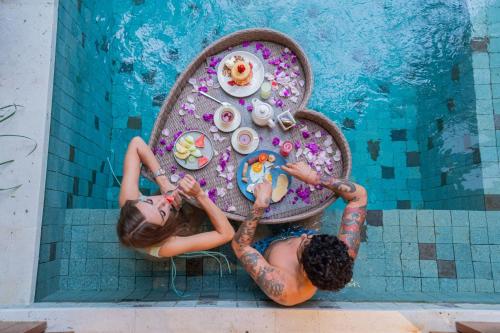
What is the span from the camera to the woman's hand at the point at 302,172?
8.77ft

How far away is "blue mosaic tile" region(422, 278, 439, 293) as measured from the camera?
3.12 m

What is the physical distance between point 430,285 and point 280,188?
166 cm

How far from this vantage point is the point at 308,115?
113 inches

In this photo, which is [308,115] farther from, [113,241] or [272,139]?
[113,241]

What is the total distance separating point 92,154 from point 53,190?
0.81 m

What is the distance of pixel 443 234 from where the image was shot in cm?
321

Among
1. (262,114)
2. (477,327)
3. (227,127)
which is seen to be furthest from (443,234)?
(227,127)

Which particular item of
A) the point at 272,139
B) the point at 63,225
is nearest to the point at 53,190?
the point at 63,225

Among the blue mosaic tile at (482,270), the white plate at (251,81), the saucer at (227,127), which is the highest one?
the white plate at (251,81)

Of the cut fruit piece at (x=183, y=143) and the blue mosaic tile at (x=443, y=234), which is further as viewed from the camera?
the blue mosaic tile at (x=443, y=234)

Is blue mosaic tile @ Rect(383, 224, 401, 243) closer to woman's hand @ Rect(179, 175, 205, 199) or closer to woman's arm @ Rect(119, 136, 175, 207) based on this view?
woman's hand @ Rect(179, 175, 205, 199)

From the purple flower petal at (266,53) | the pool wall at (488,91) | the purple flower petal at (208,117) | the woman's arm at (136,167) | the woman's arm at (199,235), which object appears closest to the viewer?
the woman's arm at (199,235)

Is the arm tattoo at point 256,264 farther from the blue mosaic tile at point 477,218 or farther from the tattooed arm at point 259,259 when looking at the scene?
the blue mosaic tile at point 477,218

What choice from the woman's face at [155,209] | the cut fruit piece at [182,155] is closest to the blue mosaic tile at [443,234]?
the cut fruit piece at [182,155]
